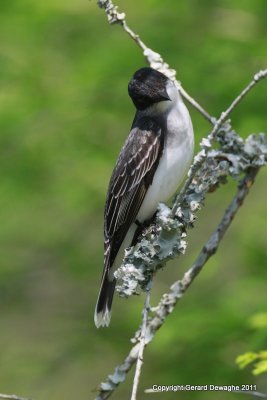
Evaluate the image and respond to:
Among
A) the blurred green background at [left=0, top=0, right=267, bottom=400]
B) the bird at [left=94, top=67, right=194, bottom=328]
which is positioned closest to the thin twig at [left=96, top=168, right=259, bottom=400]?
the bird at [left=94, top=67, right=194, bottom=328]

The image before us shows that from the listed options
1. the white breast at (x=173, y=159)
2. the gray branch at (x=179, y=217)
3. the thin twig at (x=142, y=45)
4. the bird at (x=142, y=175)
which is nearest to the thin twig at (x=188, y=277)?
the gray branch at (x=179, y=217)

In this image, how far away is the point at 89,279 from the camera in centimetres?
757

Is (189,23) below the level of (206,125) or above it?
above

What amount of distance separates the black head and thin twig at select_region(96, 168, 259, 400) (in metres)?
1.18

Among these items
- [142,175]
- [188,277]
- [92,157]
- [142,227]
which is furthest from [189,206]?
[92,157]

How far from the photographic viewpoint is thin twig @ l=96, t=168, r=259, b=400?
369 cm

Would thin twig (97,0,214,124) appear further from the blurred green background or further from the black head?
the blurred green background

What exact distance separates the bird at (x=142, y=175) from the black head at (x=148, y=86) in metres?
0.03

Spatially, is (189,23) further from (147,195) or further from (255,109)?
(147,195)

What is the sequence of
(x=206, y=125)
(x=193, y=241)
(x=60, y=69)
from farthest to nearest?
(x=193, y=241) → (x=60, y=69) → (x=206, y=125)

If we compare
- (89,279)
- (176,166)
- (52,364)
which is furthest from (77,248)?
(176,166)

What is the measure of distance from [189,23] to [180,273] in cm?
240

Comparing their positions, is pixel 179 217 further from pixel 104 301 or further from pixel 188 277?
pixel 104 301

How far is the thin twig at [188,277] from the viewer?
3.69m
